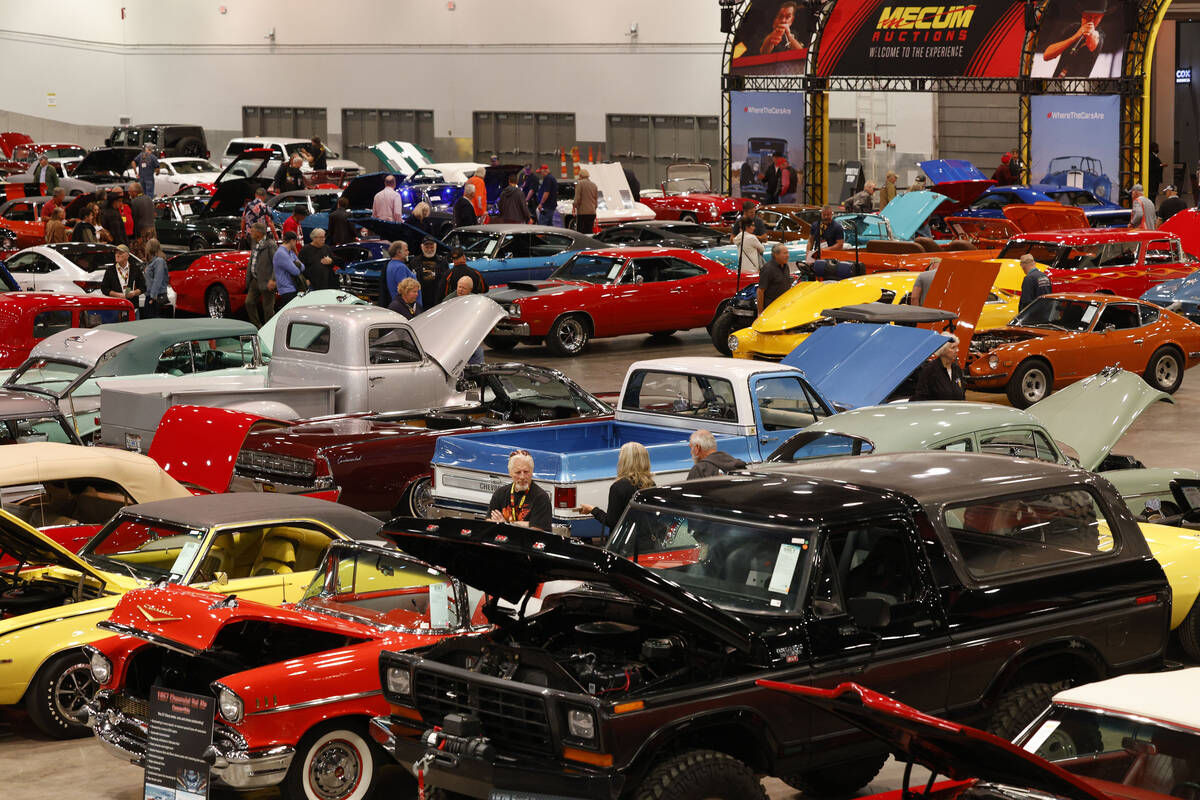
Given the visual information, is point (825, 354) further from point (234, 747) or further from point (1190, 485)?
point (234, 747)

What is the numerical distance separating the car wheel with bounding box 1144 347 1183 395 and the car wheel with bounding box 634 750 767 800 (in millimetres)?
13873

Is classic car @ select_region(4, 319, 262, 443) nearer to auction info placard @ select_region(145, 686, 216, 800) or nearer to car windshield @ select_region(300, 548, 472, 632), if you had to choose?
car windshield @ select_region(300, 548, 472, 632)

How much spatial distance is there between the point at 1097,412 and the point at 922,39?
21.3 meters

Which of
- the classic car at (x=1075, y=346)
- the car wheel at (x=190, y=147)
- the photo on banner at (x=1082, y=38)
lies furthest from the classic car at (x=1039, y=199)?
the car wheel at (x=190, y=147)

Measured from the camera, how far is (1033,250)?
2317cm

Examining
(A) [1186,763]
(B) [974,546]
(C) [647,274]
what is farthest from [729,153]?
(A) [1186,763]

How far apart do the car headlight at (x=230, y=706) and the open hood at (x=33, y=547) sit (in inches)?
94.9

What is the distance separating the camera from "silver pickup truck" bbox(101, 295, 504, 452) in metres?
14.2

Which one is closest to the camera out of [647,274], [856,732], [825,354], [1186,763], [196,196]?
[1186,763]

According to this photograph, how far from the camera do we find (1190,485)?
10.6 m

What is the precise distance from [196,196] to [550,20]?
1732 cm

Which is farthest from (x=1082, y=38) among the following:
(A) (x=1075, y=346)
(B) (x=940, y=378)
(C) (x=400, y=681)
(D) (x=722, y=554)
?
(C) (x=400, y=681)

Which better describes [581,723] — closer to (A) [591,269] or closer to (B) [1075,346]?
(B) [1075,346]

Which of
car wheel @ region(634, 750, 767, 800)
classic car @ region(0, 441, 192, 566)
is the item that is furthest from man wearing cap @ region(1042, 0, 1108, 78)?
car wheel @ region(634, 750, 767, 800)
